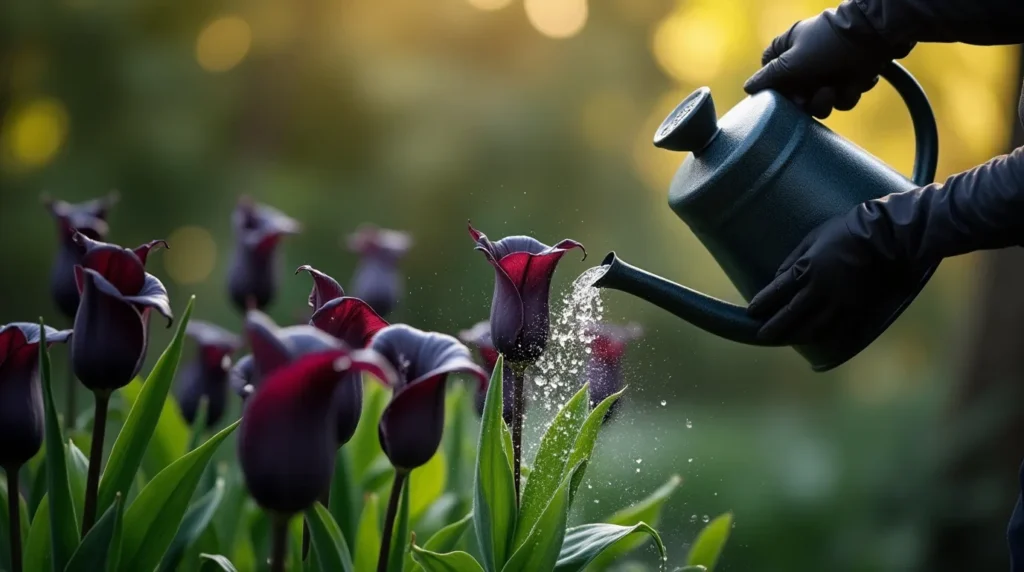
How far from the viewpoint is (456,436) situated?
189 centimetres

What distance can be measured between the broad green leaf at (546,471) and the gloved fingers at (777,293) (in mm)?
256

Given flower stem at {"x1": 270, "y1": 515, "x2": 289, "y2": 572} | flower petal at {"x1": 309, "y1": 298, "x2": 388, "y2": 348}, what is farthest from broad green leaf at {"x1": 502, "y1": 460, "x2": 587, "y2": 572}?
flower stem at {"x1": 270, "y1": 515, "x2": 289, "y2": 572}

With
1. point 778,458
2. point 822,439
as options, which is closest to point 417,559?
point 778,458

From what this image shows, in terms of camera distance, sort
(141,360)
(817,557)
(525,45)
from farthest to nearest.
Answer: (525,45) < (817,557) < (141,360)

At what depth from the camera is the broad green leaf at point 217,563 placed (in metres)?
1.18

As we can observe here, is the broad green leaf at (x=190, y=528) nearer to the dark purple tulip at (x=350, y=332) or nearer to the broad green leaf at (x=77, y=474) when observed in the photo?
the broad green leaf at (x=77, y=474)

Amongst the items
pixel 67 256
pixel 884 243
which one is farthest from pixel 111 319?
pixel 884 243

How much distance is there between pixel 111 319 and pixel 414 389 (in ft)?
1.10

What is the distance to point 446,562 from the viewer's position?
1079 millimetres

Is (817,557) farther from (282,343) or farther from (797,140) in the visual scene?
(282,343)

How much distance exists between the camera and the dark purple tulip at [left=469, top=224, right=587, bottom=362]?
1.17 metres

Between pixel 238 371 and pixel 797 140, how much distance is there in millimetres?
729

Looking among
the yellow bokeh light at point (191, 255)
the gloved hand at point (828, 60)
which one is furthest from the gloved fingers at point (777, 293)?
the yellow bokeh light at point (191, 255)

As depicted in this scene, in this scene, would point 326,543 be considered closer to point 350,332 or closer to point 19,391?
point 350,332
